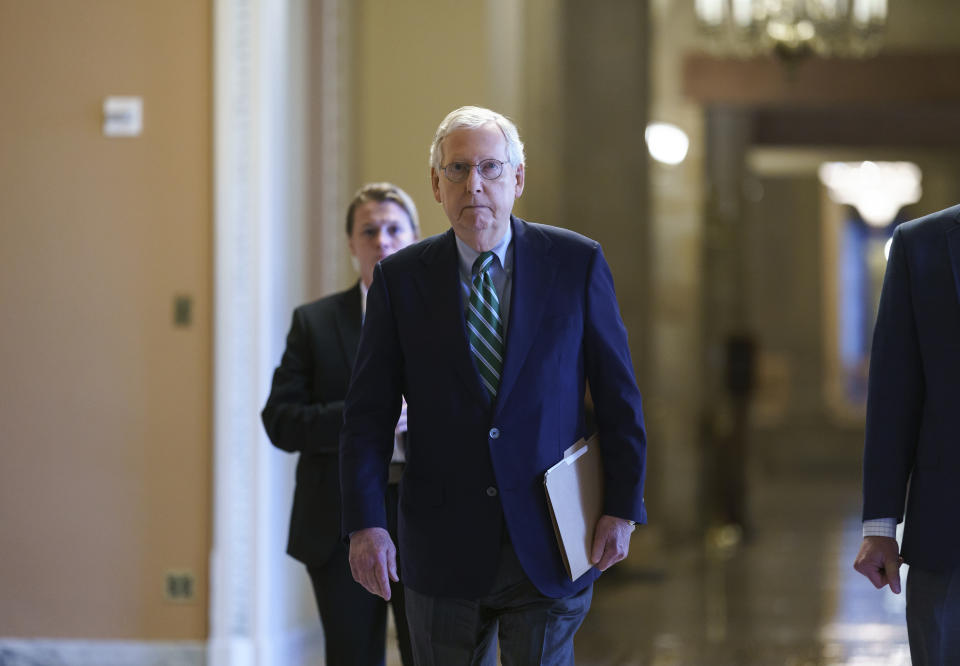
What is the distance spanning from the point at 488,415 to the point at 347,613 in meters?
0.97

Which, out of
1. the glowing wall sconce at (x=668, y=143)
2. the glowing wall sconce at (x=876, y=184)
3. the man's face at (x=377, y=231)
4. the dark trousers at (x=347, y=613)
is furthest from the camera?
the glowing wall sconce at (x=876, y=184)

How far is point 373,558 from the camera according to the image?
7.31 ft

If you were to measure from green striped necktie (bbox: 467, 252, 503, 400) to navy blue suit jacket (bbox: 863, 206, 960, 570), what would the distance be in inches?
27.7

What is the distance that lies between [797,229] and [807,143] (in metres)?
3.05

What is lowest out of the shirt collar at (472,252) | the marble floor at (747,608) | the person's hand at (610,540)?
the marble floor at (747,608)

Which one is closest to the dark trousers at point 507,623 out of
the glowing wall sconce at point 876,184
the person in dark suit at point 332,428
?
the person in dark suit at point 332,428

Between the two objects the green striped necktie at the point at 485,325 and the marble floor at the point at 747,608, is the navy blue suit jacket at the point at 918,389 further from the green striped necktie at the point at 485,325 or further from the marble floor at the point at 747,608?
the marble floor at the point at 747,608

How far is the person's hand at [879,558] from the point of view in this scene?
7.52 ft

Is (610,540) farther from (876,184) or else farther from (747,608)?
(876,184)

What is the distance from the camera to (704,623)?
6230mm

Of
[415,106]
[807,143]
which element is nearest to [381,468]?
[415,106]

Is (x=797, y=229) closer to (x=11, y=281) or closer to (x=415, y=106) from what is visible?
(x=415, y=106)

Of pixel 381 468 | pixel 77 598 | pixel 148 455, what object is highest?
pixel 381 468

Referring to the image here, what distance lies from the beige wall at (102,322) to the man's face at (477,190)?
2.65 m
